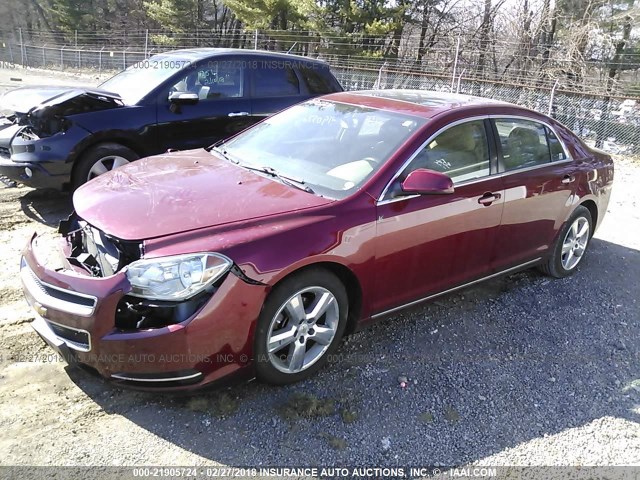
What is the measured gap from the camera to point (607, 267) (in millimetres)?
5340

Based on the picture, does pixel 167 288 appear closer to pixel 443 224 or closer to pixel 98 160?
pixel 443 224

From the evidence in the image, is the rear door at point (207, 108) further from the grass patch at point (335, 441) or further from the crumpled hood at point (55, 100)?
the grass patch at point (335, 441)

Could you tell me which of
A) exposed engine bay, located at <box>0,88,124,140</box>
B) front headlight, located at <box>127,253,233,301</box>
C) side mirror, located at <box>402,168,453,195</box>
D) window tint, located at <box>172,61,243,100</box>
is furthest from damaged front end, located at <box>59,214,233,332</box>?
window tint, located at <box>172,61,243,100</box>

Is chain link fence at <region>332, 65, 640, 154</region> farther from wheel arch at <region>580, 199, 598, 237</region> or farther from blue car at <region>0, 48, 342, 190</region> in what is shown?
blue car at <region>0, 48, 342, 190</region>

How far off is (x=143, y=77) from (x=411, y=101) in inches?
150

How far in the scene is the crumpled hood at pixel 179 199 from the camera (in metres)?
2.78

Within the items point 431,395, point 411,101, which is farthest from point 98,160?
point 431,395

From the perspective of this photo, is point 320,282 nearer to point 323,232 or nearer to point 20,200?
point 323,232

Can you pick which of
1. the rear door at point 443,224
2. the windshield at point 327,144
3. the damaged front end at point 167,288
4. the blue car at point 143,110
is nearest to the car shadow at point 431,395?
the rear door at point 443,224

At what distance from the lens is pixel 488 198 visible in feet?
12.6

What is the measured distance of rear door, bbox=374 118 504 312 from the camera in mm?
3305

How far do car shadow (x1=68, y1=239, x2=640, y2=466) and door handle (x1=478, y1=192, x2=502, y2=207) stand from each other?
3.05ft

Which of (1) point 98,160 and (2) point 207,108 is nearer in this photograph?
(1) point 98,160

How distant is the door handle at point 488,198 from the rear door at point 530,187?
0.40ft
